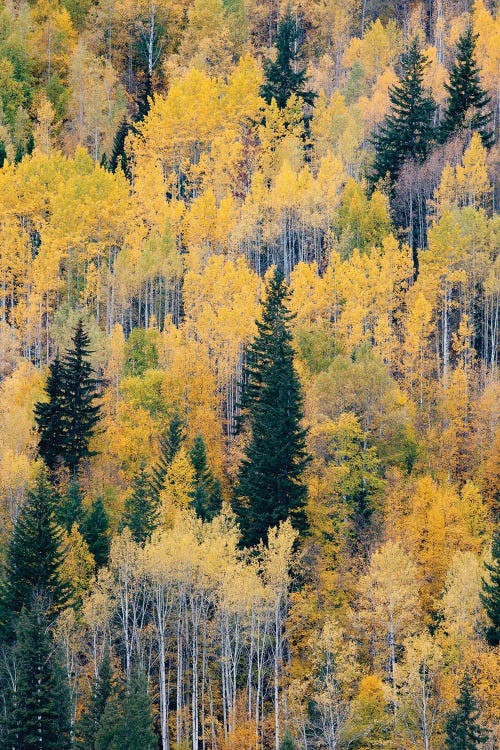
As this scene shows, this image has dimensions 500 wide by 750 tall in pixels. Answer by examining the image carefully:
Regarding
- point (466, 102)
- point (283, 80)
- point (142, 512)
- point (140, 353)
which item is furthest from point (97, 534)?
point (283, 80)

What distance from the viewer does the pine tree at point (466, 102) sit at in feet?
270

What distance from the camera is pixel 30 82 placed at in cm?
11012

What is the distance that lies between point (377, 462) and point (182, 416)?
11313mm

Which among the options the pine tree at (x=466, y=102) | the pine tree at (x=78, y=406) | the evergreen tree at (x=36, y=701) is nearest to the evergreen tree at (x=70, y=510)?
the pine tree at (x=78, y=406)

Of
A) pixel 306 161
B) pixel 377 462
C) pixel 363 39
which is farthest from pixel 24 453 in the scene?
pixel 363 39

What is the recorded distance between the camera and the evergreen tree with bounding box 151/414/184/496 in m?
56.2

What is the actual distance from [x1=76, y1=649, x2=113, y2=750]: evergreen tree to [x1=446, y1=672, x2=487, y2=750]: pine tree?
1133cm

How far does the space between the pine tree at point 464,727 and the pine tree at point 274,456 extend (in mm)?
14979

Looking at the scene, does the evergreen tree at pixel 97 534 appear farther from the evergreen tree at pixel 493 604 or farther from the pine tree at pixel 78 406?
the evergreen tree at pixel 493 604

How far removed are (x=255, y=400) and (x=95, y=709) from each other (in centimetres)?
2185

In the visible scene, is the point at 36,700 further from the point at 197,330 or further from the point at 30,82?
the point at 30,82

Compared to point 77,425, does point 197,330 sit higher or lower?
higher

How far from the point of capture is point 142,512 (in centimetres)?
5250

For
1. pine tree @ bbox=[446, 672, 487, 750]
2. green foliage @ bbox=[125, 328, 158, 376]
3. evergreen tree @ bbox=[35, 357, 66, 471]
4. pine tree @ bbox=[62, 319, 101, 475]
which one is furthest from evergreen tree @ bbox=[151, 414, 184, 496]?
pine tree @ bbox=[446, 672, 487, 750]
